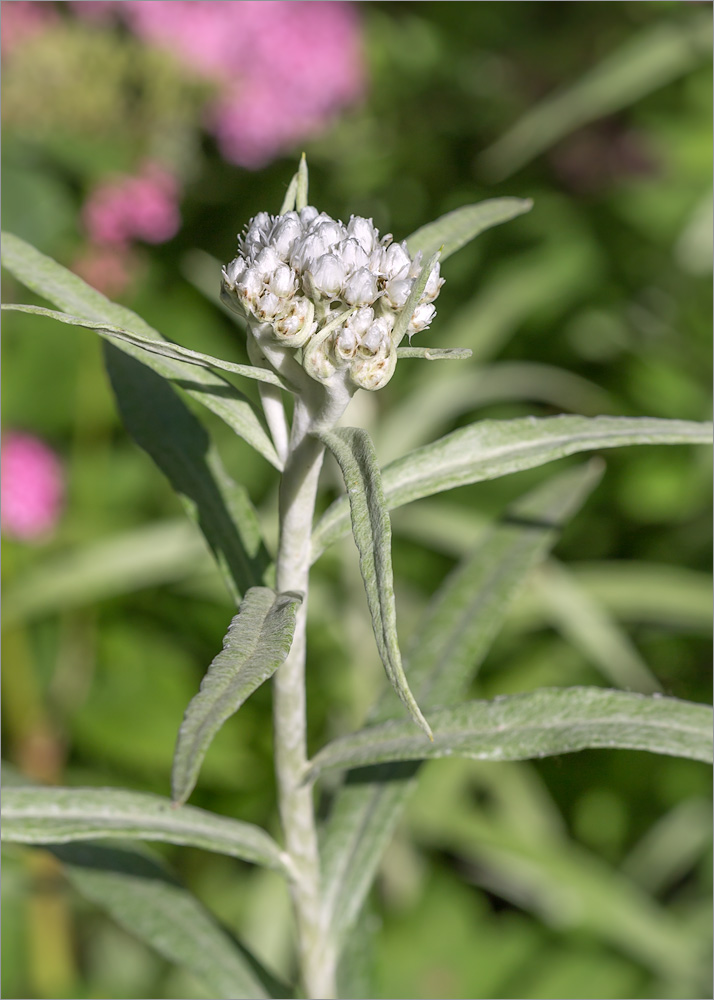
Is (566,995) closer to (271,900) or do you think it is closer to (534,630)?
(271,900)

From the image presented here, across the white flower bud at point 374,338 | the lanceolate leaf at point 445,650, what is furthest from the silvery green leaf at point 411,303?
the lanceolate leaf at point 445,650

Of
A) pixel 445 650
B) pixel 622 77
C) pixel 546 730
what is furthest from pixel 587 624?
pixel 622 77

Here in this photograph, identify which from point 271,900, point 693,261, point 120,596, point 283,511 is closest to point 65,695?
point 120,596

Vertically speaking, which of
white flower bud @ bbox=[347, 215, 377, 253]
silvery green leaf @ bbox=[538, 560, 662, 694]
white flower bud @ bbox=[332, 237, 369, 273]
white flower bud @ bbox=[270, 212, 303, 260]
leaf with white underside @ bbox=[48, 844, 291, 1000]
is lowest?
leaf with white underside @ bbox=[48, 844, 291, 1000]

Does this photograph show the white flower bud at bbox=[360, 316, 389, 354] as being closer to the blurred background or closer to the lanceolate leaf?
the lanceolate leaf

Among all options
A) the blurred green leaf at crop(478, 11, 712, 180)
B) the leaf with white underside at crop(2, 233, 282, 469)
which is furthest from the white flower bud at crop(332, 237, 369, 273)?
the blurred green leaf at crop(478, 11, 712, 180)

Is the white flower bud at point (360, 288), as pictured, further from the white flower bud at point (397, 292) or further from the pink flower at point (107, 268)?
the pink flower at point (107, 268)
